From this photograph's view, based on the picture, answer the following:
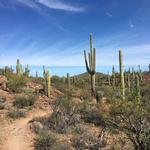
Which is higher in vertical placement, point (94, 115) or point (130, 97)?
point (130, 97)

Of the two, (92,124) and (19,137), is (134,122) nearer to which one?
(19,137)

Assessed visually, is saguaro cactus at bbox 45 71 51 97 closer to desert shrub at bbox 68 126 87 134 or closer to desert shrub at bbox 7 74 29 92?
desert shrub at bbox 7 74 29 92

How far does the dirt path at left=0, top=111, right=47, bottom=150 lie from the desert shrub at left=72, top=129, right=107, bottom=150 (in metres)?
1.75

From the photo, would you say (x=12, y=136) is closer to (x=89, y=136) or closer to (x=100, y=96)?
(x=89, y=136)

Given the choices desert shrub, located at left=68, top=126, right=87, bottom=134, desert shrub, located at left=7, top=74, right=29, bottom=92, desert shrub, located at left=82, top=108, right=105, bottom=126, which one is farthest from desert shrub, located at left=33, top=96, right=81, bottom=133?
desert shrub, located at left=7, top=74, right=29, bottom=92

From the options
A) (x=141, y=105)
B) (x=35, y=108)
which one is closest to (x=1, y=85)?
(x=35, y=108)

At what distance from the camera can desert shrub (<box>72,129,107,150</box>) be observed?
33.4 feet

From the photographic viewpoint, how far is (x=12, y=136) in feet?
41.5

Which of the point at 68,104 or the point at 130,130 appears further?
the point at 68,104

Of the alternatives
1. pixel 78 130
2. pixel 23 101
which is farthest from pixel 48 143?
pixel 23 101

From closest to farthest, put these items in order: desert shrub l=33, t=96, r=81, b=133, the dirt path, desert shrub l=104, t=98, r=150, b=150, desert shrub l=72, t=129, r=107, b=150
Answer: desert shrub l=104, t=98, r=150, b=150
desert shrub l=72, t=129, r=107, b=150
the dirt path
desert shrub l=33, t=96, r=81, b=133

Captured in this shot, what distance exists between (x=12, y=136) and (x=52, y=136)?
2.20 meters

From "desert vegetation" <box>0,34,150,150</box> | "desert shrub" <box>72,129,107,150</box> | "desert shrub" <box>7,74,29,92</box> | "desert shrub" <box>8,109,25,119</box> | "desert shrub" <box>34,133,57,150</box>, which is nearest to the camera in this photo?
"desert vegetation" <box>0,34,150,150</box>

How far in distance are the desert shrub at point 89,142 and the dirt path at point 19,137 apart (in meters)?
1.75
